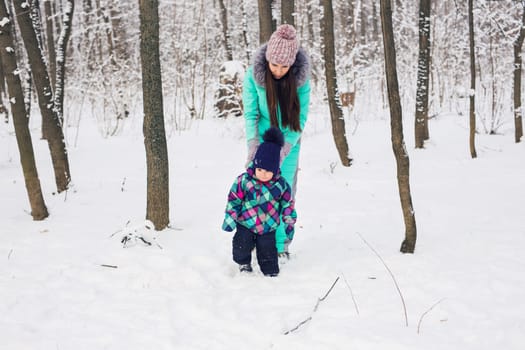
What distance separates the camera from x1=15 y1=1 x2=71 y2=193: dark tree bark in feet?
18.2

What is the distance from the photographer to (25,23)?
209 inches

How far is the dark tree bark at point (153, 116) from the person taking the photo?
148 inches

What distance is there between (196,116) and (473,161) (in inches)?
343

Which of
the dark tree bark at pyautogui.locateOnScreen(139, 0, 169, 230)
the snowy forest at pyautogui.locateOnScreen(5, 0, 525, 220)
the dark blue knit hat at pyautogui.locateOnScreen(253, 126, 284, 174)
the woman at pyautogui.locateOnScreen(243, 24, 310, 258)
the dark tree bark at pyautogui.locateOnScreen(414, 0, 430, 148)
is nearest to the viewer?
the dark blue knit hat at pyautogui.locateOnScreen(253, 126, 284, 174)

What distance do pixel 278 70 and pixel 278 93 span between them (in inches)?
7.2

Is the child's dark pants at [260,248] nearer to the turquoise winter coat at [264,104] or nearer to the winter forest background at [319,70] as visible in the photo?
the turquoise winter coat at [264,104]

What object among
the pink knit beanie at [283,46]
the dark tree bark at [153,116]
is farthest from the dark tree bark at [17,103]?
the pink knit beanie at [283,46]

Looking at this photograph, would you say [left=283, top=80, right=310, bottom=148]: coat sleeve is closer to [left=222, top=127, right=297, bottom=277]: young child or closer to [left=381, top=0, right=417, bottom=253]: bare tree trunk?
[left=222, top=127, right=297, bottom=277]: young child

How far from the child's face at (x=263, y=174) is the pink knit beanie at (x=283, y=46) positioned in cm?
82

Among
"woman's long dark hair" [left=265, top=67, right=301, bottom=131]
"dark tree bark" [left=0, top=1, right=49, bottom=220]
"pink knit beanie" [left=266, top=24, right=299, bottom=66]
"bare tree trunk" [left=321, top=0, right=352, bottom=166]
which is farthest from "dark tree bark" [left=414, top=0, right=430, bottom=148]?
"dark tree bark" [left=0, top=1, right=49, bottom=220]

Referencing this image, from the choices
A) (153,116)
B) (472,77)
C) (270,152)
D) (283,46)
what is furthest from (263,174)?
(472,77)

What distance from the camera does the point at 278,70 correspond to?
3.12m

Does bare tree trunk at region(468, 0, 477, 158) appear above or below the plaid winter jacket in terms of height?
above

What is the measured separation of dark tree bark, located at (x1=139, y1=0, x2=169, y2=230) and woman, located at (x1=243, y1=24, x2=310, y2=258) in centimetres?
108
